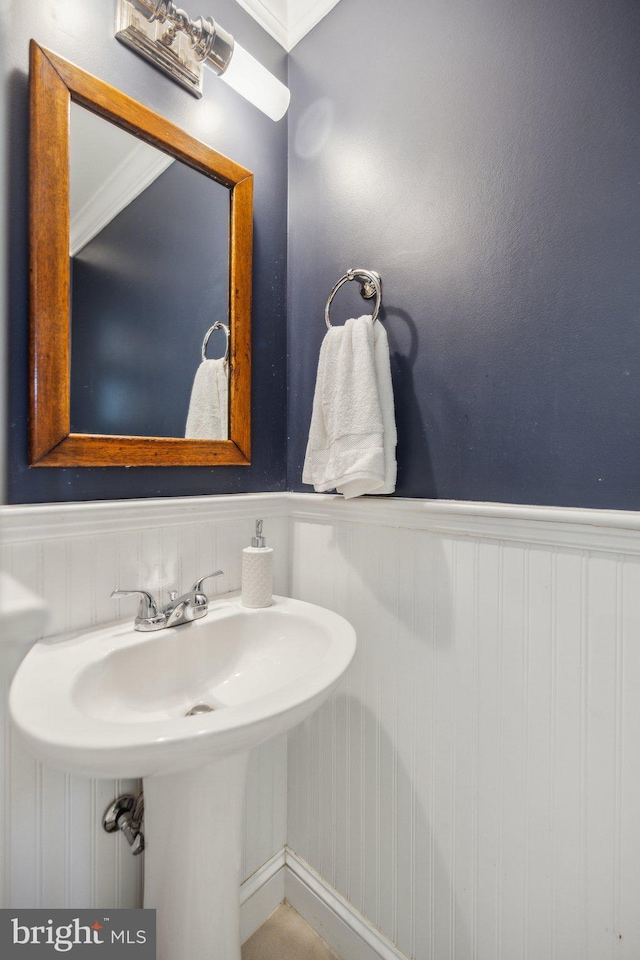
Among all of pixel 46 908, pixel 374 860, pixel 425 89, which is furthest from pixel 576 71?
pixel 46 908

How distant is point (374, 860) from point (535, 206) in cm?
141

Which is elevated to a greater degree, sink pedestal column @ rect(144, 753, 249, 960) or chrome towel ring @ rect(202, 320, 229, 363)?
chrome towel ring @ rect(202, 320, 229, 363)

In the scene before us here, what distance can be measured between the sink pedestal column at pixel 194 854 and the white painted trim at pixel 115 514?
47 cm

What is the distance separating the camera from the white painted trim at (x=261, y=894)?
3.71 ft

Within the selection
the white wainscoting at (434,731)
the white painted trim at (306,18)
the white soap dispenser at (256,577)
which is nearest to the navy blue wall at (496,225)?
the white painted trim at (306,18)

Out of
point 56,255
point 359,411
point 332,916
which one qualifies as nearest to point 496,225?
point 359,411

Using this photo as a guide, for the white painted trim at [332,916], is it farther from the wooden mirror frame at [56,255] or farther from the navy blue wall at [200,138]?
the wooden mirror frame at [56,255]

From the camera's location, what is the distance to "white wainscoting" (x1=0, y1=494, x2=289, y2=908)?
0.80m

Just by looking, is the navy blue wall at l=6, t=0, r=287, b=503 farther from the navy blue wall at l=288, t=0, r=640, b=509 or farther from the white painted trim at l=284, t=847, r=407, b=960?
the white painted trim at l=284, t=847, r=407, b=960

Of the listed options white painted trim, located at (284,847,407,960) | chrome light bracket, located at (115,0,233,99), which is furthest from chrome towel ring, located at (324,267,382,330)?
white painted trim, located at (284,847,407,960)

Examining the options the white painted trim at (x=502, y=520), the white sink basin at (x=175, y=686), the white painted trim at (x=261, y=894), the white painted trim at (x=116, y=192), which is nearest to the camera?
→ the white sink basin at (x=175, y=686)

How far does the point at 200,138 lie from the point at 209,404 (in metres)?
0.62

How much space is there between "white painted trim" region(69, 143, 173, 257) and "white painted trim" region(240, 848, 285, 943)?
1.50 m

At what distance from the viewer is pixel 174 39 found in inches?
38.7
